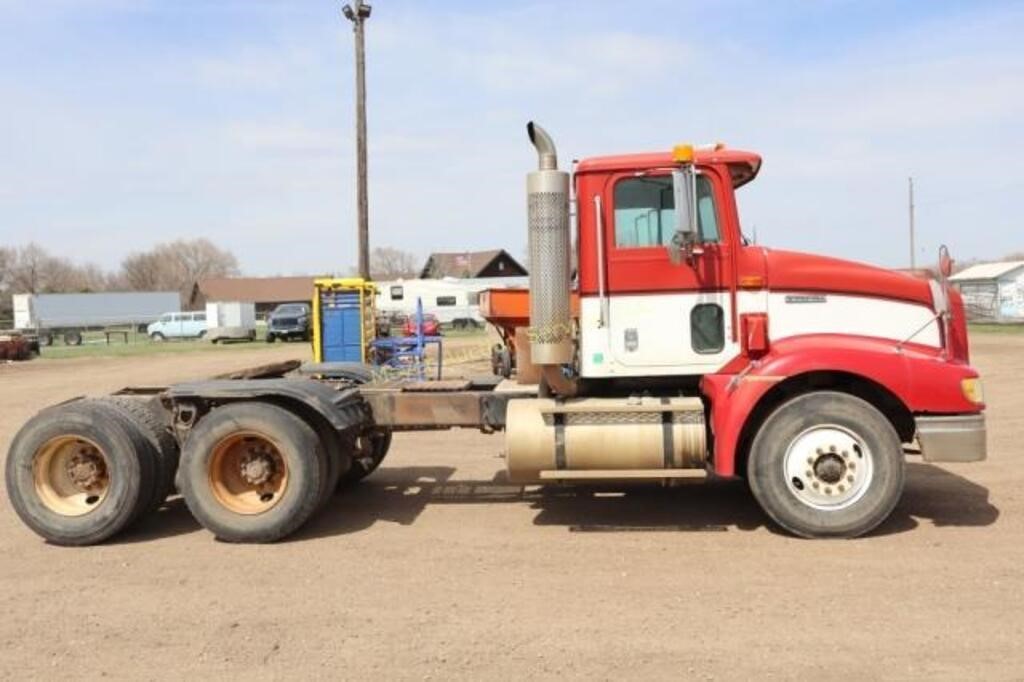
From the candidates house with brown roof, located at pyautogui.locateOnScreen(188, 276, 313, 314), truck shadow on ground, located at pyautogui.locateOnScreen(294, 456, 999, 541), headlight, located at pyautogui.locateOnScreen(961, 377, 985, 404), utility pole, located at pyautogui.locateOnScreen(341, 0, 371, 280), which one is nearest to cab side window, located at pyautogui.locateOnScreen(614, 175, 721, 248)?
headlight, located at pyautogui.locateOnScreen(961, 377, 985, 404)

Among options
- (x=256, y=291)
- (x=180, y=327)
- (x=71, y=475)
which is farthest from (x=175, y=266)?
(x=71, y=475)

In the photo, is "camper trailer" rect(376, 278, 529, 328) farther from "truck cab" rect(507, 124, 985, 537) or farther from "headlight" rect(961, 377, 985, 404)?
"headlight" rect(961, 377, 985, 404)

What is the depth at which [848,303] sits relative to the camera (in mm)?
6348

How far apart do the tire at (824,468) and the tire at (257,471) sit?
3.12 m

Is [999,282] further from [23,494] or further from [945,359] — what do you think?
[23,494]

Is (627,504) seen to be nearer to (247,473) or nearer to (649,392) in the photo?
(649,392)

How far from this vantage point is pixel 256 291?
92312mm

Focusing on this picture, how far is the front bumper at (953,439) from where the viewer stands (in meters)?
5.95

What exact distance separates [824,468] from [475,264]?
2856 inches

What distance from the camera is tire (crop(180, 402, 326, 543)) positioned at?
6.27m

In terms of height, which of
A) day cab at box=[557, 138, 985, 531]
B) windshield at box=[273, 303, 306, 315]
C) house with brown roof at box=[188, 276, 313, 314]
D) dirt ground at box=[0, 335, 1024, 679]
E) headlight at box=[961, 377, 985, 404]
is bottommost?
dirt ground at box=[0, 335, 1024, 679]

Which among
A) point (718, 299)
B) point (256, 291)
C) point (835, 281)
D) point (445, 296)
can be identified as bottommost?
point (718, 299)

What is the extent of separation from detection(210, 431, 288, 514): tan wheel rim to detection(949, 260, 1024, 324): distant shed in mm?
47729

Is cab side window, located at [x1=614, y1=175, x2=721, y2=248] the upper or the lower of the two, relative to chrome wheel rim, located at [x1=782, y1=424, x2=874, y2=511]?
upper
